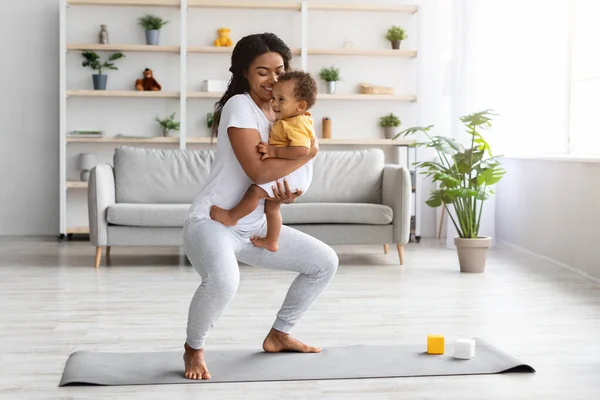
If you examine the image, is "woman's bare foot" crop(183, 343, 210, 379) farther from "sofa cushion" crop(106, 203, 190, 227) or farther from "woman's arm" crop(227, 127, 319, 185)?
"sofa cushion" crop(106, 203, 190, 227)

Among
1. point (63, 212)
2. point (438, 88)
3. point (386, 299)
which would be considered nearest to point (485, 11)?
point (438, 88)

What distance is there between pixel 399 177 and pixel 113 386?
3.34 metres

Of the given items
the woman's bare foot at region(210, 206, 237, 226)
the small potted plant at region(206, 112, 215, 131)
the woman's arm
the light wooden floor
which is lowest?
the light wooden floor

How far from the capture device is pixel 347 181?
20.4 ft

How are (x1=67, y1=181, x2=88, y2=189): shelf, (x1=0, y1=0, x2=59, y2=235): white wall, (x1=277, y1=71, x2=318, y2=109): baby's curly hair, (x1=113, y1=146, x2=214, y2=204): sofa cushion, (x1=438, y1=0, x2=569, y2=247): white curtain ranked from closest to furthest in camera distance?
1. (x1=277, y1=71, x2=318, y2=109): baby's curly hair
2. (x1=113, y1=146, x2=214, y2=204): sofa cushion
3. (x1=438, y1=0, x2=569, y2=247): white curtain
4. (x1=67, y1=181, x2=88, y2=189): shelf
5. (x1=0, y1=0, x2=59, y2=235): white wall

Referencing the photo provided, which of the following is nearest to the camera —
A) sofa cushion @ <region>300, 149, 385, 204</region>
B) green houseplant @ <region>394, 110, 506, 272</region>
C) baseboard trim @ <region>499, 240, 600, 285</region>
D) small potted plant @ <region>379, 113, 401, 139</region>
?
baseboard trim @ <region>499, 240, 600, 285</region>

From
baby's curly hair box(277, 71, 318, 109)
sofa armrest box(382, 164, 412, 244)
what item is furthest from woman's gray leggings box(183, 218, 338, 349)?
sofa armrest box(382, 164, 412, 244)

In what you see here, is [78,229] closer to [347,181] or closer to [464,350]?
[347,181]

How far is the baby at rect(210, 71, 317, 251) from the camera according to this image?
8.84ft

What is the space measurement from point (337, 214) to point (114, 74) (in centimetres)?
285

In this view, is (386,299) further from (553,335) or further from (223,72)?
(223,72)

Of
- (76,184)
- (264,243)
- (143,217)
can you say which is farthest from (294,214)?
(264,243)

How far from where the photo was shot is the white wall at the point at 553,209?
5.16 metres

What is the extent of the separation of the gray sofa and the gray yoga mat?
240 cm
